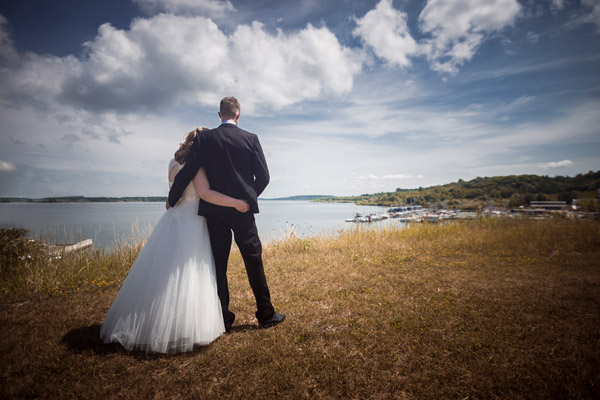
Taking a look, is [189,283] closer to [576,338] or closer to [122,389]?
[122,389]

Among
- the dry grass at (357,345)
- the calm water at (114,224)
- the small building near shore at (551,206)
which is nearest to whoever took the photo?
the dry grass at (357,345)

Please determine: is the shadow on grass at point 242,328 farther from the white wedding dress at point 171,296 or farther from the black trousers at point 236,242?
the white wedding dress at point 171,296

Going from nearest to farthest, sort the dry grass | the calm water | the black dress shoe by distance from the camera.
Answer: the dry grass, the black dress shoe, the calm water

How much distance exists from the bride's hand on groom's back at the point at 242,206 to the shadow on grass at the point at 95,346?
1619 millimetres

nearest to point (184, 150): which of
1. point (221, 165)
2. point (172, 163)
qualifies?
point (172, 163)

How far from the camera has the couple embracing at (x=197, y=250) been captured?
2.65m

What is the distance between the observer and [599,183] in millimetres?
17719

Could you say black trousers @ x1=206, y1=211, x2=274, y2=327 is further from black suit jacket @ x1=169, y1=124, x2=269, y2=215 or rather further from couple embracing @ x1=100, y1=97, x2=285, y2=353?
black suit jacket @ x1=169, y1=124, x2=269, y2=215

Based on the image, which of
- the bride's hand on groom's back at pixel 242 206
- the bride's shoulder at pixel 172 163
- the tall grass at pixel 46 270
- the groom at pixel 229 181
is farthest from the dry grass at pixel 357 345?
the bride's shoulder at pixel 172 163

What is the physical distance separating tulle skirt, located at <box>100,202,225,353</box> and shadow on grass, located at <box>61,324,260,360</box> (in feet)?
0.23

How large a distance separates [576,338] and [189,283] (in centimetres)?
462

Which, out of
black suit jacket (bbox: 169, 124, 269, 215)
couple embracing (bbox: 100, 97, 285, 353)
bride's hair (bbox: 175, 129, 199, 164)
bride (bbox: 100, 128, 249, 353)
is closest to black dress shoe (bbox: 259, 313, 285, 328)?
couple embracing (bbox: 100, 97, 285, 353)

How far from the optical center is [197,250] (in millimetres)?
2844

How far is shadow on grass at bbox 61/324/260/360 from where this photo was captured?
8.67 ft
